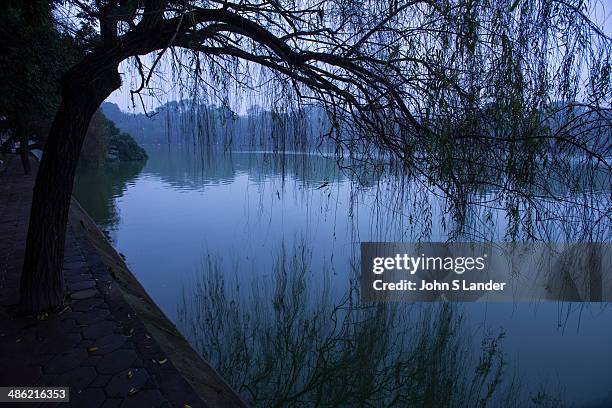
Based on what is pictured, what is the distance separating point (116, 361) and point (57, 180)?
1476 mm

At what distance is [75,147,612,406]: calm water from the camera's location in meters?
2.46

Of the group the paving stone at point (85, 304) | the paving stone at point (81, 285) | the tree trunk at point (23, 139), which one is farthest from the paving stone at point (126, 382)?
the tree trunk at point (23, 139)

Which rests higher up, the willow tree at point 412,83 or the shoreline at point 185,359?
the willow tree at point 412,83

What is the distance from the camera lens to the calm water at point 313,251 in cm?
246

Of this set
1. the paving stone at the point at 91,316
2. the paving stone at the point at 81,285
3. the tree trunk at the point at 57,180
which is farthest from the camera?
the paving stone at the point at 81,285

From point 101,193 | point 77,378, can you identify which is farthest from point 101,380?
point 101,193

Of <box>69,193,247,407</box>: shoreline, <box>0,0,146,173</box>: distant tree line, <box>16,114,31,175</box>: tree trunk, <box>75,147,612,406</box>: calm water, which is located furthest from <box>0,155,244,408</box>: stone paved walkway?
<box>16,114,31,175</box>: tree trunk

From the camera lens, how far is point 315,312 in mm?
4898

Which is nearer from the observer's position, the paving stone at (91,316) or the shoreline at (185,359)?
the shoreline at (185,359)

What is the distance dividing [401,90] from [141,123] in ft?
6.31

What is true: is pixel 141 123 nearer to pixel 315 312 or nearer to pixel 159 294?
pixel 315 312

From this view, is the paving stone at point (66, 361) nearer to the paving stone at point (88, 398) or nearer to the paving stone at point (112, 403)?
the paving stone at point (88, 398)

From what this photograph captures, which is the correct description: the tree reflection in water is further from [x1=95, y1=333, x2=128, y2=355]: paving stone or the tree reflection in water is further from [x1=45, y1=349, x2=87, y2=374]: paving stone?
[x1=45, y1=349, x2=87, y2=374]: paving stone

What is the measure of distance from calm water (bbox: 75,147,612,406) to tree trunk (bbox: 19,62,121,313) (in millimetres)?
692
